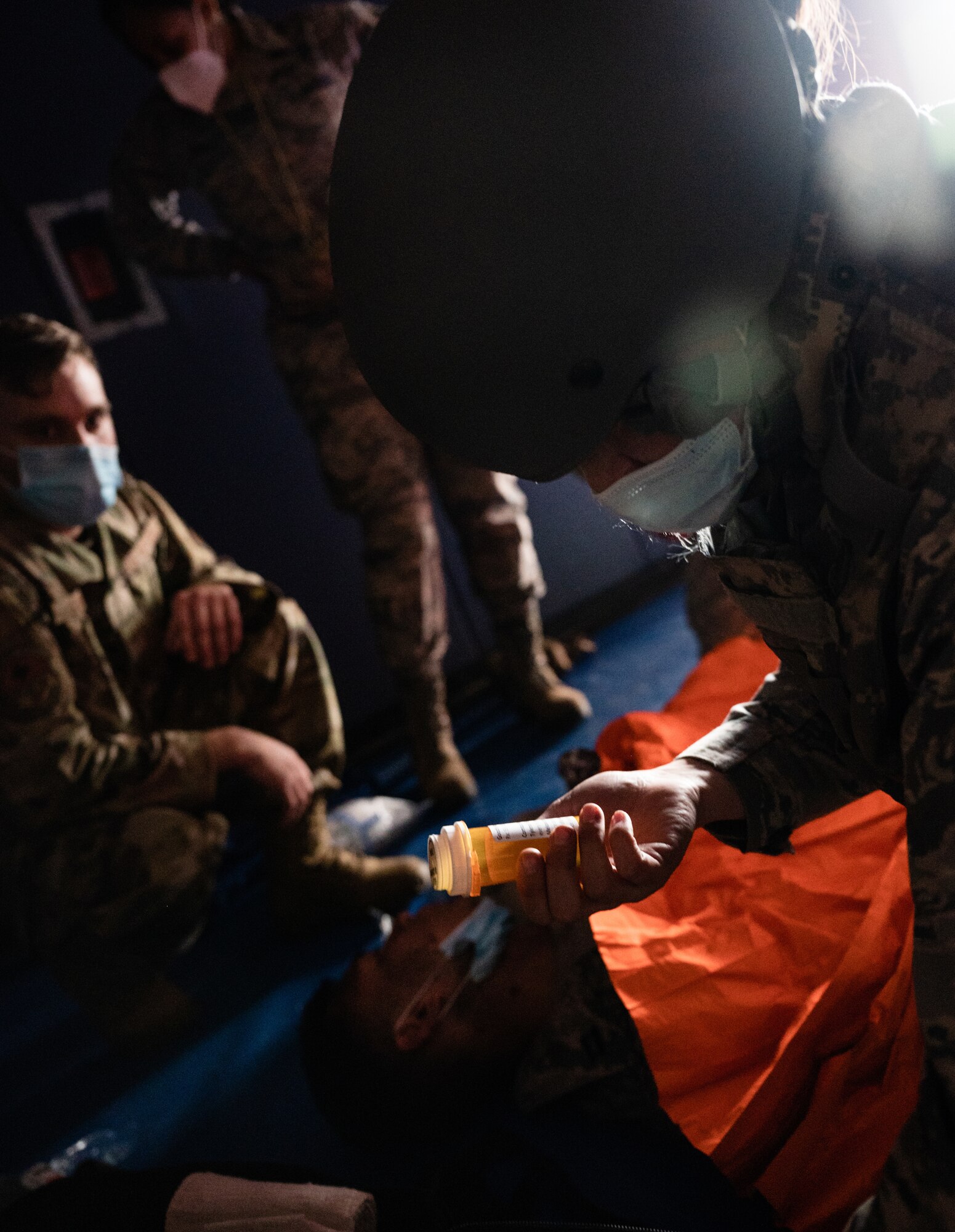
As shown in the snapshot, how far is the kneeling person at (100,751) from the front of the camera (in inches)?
67.6

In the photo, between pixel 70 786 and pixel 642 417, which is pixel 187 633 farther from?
pixel 642 417

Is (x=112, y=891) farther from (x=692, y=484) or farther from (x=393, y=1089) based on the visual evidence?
(x=692, y=484)

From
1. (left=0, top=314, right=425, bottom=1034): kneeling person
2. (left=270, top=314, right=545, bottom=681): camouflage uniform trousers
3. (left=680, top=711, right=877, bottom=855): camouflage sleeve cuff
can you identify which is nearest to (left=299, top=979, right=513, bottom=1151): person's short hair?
(left=0, top=314, right=425, bottom=1034): kneeling person

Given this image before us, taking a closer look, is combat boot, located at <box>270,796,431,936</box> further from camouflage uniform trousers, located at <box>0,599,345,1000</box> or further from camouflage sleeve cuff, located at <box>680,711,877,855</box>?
camouflage sleeve cuff, located at <box>680,711,877,855</box>

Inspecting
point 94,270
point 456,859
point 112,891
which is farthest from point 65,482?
point 456,859

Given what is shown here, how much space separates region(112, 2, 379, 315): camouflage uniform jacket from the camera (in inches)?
89.3

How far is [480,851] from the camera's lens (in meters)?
0.82

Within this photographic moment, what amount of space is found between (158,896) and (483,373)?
146 centimetres

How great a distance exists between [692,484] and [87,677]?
1558 millimetres

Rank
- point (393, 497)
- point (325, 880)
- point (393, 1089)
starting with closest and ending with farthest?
→ 1. point (393, 1089)
2. point (325, 880)
3. point (393, 497)

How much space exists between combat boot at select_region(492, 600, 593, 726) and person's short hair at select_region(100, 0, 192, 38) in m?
1.79

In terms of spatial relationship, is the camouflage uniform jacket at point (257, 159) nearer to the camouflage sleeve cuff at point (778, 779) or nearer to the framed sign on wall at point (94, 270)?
the framed sign on wall at point (94, 270)

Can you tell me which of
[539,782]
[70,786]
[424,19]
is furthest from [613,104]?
[539,782]

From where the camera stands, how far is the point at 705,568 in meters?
2.24
